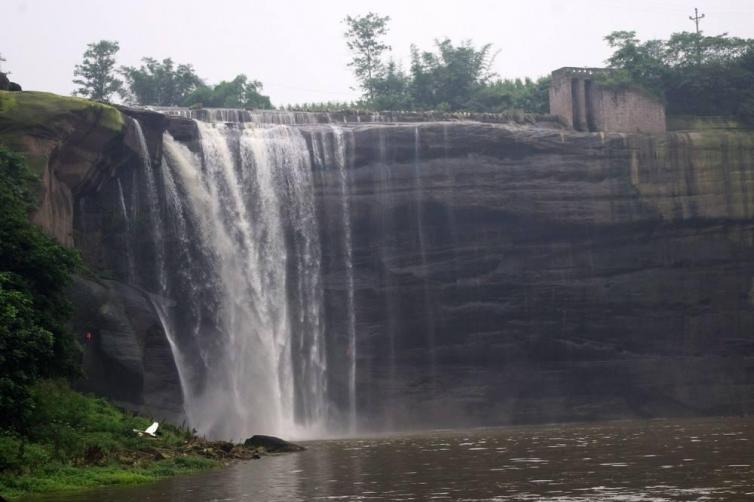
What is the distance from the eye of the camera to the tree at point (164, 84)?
211 feet

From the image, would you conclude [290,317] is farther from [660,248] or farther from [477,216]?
[660,248]

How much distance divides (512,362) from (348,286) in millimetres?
6223

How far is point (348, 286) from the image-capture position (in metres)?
40.7

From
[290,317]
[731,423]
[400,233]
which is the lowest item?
[731,423]

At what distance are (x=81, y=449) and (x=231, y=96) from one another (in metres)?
39.8

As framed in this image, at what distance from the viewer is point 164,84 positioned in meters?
64.6

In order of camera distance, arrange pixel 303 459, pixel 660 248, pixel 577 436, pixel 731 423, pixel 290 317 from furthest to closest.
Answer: pixel 660 248 → pixel 290 317 → pixel 731 423 → pixel 577 436 → pixel 303 459

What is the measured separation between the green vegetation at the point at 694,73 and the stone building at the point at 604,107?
559 mm

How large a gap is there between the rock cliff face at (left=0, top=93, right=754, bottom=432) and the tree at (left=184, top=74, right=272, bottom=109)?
18.2m

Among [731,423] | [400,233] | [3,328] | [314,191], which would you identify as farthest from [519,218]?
[3,328]

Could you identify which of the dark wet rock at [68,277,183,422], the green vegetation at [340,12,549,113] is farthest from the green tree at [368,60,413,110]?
the dark wet rock at [68,277,183,422]

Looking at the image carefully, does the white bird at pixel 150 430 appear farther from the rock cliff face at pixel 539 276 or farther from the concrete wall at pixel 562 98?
the concrete wall at pixel 562 98

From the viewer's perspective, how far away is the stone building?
4619 cm

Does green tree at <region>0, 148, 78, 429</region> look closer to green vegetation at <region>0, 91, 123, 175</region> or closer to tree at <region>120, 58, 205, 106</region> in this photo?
green vegetation at <region>0, 91, 123, 175</region>
